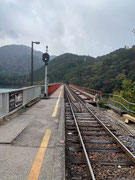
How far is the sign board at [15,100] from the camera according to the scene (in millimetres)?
6758

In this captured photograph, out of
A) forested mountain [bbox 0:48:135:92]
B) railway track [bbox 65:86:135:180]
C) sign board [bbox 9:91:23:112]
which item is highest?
forested mountain [bbox 0:48:135:92]

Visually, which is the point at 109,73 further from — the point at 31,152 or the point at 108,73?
the point at 31,152

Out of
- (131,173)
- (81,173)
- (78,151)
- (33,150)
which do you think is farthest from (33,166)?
(131,173)

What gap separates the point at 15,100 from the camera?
738 centimetres

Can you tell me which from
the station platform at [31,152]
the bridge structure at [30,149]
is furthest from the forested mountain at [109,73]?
the station platform at [31,152]

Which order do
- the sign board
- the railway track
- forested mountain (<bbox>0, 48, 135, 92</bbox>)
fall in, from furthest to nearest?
1. forested mountain (<bbox>0, 48, 135, 92</bbox>)
2. the sign board
3. the railway track

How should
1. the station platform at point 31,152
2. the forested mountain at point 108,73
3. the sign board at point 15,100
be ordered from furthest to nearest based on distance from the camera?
the forested mountain at point 108,73
the sign board at point 15,100
the station platform at point 31,152

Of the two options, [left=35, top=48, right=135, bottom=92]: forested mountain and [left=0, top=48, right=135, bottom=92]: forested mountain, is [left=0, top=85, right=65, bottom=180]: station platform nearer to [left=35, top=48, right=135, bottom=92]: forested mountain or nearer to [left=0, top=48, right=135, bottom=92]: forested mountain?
[left=0, top=48, right=135, bottom=92]: forested mountain

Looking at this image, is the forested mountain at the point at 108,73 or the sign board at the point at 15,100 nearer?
the sign board at the point at 15,100

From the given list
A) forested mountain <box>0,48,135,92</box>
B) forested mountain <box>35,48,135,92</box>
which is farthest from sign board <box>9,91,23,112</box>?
forested mountain <box>35,48,135,92</box>

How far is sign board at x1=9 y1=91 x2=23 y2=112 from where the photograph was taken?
6758 mm

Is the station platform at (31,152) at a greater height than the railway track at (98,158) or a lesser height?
greater

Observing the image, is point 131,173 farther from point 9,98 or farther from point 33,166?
point 9,98

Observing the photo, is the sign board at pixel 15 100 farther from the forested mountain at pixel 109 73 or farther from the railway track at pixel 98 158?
the forested mountain at pixel 109 73
